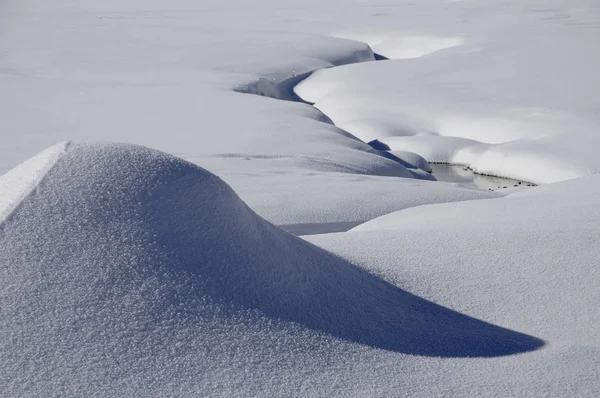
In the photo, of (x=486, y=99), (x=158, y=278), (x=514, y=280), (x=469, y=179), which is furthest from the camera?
(x=486, y=99)

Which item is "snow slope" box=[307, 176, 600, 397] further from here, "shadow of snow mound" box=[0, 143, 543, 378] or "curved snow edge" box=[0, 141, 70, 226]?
"curved snow edge" box=[0, 141, 70, 226]

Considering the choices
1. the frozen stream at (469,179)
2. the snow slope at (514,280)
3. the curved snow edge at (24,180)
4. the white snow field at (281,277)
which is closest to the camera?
the white snow field at (281,277)

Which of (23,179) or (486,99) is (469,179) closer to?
(486,99)

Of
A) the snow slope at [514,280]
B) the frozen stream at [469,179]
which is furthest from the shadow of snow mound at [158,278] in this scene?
the frozen stream at [469,179]

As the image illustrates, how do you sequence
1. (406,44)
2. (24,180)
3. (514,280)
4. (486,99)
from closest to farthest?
(24,180) < (514,280) < (486,99) < (406,44)

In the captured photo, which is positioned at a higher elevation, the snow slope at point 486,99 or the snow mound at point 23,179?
the snow mound at point 23,179

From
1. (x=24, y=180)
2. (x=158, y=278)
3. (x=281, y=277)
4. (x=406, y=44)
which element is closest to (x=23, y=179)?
(x=24, y=180)

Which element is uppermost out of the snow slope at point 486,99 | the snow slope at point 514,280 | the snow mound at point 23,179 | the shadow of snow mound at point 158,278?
the snow mound at point 23,179

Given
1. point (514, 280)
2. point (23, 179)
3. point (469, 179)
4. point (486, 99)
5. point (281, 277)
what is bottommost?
point (469, 179)

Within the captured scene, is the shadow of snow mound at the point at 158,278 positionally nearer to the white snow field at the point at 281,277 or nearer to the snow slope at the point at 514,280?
the white snow field at the point at 281,277

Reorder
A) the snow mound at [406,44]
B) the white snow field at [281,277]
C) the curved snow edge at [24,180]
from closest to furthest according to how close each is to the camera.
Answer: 1. the white snow field at [281,277]
2. the curved snow edge at [24,180]
3. the snow mound at [406,44]
